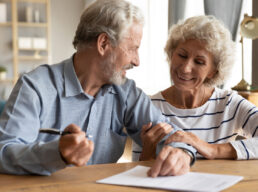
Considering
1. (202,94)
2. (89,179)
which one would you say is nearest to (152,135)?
(89,179)

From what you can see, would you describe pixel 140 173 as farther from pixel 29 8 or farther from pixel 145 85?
pixel 29 8

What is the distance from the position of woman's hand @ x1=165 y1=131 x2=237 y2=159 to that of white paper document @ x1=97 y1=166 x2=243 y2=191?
24cm

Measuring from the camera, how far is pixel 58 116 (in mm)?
1589

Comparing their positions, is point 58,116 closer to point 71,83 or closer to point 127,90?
point 71,83

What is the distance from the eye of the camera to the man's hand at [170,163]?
4.19ft

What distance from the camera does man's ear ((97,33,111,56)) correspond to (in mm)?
1667

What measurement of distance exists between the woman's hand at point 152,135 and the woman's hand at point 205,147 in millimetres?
80

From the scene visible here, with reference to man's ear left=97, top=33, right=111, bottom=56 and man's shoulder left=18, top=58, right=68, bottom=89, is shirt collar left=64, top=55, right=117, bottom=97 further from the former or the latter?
man's ear left=97, top=33, right=111, bottom=56

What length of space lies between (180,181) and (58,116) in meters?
0.61

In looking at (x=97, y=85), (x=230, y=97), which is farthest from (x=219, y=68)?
(x=97, y=85)

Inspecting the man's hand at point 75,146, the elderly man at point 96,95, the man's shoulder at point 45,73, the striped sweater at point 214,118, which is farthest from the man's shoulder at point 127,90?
the man's hand at point 75,146

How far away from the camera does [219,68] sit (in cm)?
220

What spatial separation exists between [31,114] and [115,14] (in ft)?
1.76

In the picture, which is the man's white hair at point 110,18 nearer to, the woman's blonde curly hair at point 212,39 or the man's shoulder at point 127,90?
the man's shoulder at point 127,90
